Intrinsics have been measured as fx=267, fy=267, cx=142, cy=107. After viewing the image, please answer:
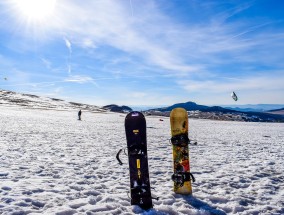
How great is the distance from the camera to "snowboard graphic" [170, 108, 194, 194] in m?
6.82

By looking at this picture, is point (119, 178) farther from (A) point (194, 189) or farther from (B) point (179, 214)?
(B) point (179, 214)

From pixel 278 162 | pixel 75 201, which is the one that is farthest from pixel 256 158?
pixel 75 201

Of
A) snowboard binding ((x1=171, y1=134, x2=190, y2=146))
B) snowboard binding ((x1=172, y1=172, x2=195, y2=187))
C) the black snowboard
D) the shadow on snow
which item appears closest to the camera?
the shadow on snow

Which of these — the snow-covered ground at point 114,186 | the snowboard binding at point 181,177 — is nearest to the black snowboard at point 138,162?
the snow-covered ground at point 114,186

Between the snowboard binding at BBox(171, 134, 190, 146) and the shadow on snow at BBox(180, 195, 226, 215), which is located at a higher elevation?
the snowboard binding at BBox(171, 134, 190, 146)

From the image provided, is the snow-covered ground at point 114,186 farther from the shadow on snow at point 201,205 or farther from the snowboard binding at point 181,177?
the snowboard binding at point 181,177

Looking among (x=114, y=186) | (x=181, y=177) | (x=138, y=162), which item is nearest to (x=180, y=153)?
(x=181, y=177)

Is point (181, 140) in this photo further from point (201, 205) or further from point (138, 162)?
point (201, 205)

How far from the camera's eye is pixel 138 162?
6.18 metres

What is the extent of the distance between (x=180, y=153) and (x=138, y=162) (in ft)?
4.33

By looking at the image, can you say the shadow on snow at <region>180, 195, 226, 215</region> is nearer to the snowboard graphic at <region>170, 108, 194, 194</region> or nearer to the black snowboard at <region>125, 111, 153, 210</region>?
the snowboard graphic at <region>170, 108, 194, 194</region>

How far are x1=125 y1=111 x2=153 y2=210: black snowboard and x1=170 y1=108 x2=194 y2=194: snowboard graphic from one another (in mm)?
1055

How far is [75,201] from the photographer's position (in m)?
6.06

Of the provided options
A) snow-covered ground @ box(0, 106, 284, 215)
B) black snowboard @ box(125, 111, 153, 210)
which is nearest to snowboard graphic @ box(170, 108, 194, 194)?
snow-covered ground @ box(0, 106, 284, 215)
